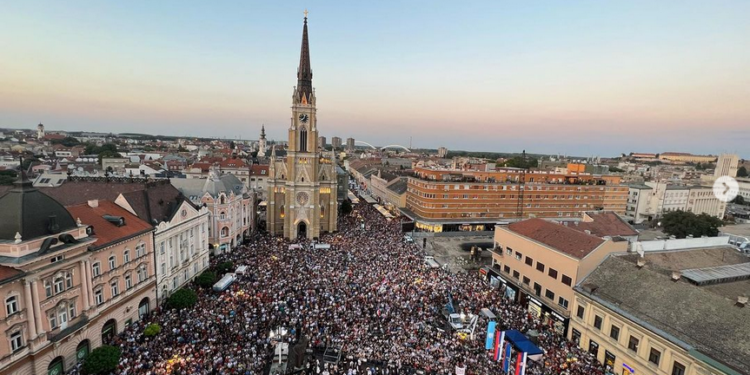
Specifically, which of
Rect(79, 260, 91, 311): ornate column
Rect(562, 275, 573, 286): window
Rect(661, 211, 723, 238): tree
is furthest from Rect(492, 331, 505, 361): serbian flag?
Rect(661, 211, 723, 238): tree

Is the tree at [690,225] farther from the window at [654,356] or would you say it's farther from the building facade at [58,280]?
the building facade at [58,280]

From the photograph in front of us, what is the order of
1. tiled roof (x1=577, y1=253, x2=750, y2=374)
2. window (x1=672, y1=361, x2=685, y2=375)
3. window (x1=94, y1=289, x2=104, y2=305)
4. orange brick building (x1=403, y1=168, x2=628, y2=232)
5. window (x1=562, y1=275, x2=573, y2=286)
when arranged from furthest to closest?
orange brick building (x1=403, y1=168, x2=628, y2=232)
window (x1=562, y1=275, x2=573, y2=286)
window (x1=94, y1=289, x2=104, y2=305)
window (x1=672, y1=361, x2=685, y2=375)
tiled roof (x1=577, y1=253, x2=750, y2=374)

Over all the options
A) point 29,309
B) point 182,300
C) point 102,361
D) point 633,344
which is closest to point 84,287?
point 29,309

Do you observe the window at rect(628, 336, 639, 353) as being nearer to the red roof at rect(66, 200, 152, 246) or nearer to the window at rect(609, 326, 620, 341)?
the window at rect(609, 326, 620, 341)

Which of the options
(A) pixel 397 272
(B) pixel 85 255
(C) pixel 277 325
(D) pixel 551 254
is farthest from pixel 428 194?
(B) pixel 85 255

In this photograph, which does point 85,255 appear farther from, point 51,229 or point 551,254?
point 551,254

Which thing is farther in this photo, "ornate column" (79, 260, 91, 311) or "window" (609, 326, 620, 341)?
"window" (609, 326, 620, 341)
